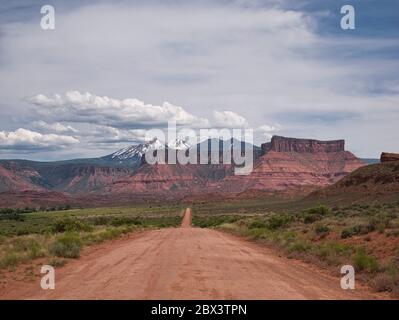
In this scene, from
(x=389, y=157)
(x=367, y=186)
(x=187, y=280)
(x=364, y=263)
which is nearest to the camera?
(x=187, y=280)

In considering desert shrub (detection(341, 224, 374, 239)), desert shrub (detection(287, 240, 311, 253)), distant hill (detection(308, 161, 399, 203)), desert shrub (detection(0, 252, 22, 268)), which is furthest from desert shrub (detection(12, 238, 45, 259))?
distant hill (detection(308, 161, 399, 203))

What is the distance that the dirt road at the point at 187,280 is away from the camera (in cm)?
1166

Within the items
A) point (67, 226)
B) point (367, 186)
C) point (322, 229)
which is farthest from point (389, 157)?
point (322, 229)

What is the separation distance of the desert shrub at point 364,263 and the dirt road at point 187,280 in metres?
1.23

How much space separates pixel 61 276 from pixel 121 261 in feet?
11.6

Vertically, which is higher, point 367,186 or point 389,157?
point 389,157

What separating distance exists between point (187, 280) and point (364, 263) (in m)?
6.40

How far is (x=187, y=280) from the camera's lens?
13.4 meters

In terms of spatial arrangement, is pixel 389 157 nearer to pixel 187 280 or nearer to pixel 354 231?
pixel 354 231

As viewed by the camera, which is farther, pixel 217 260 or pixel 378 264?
pixel 217 260
